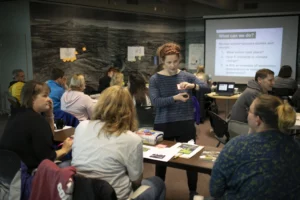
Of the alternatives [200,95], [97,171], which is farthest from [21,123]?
[200,95]

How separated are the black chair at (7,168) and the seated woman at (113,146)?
48 cm

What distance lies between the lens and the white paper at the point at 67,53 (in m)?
7.35

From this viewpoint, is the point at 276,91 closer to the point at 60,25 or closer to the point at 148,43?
the point at 148,43

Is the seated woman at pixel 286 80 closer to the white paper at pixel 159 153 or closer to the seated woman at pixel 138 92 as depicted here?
the seated woman at pixel 138 92

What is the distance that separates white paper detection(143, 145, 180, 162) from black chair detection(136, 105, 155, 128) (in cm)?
267

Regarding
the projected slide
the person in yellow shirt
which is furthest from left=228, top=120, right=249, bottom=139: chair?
the projected slide

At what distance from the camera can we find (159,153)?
7.70 ft

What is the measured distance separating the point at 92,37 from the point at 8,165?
6328mm

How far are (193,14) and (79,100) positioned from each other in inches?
314

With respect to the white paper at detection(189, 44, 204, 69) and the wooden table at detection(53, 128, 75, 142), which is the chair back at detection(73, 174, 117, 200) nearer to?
the wooden table at detection(53, 128, 75, 142)

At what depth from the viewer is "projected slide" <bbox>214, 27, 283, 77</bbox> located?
8.85 m

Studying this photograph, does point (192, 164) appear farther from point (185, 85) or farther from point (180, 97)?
point (185, 85)

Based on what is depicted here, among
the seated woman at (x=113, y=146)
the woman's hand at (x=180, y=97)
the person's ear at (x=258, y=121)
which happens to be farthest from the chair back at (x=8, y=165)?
the person's ear at (x=258, y=121)

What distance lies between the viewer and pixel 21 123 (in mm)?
2100
